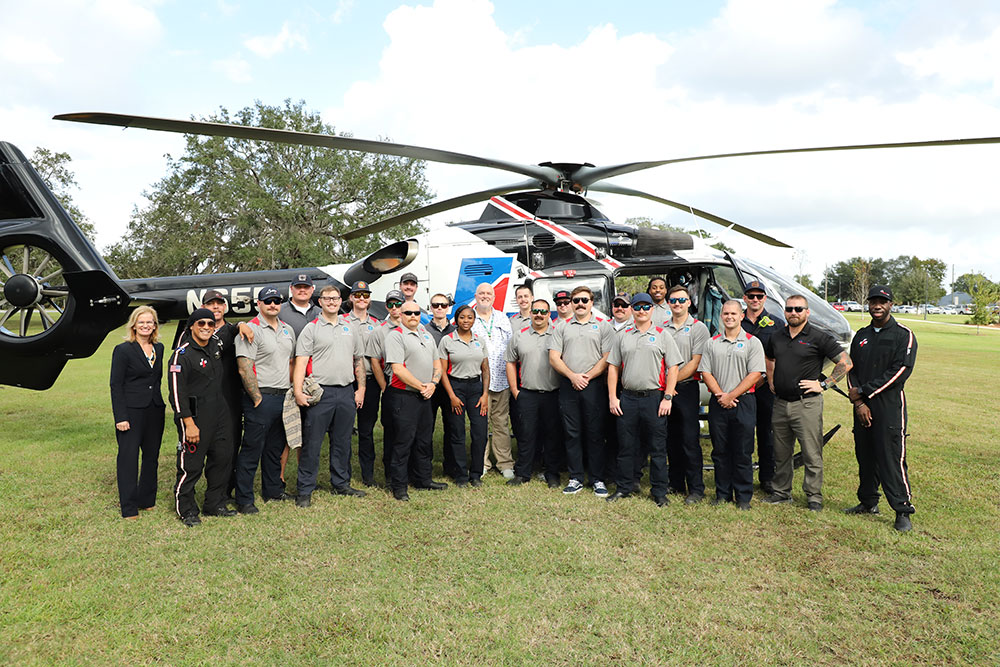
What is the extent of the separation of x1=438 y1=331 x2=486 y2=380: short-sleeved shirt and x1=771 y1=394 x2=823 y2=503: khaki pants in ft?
8.82

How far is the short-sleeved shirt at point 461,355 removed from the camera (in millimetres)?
5739

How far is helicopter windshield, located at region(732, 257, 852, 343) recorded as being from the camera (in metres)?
6.38

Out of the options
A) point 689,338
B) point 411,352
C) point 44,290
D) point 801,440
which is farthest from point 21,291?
point 801,440

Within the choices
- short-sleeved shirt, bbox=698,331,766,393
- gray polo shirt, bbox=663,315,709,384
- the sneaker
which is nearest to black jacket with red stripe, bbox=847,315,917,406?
short-sleeved shirt, bbox=698,331,766,393

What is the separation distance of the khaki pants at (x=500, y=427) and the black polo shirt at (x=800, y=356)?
8.33ft

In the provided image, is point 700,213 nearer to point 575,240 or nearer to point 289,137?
point 575,240

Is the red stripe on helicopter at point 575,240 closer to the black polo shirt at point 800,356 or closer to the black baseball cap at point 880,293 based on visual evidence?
the black polo shirt at point 800,356

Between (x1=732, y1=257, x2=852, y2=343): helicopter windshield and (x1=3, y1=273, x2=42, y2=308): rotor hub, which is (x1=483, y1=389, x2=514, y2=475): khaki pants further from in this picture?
(x1=3, y1=273, x2=42, y2=308): rotor hub

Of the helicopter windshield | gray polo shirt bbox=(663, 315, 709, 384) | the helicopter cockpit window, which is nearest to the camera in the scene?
gray polo shirt bbox=(663, 315, 709, 384)

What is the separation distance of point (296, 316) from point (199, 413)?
1.30 meters

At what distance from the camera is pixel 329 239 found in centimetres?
2895

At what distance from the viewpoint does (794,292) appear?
679 centimetres

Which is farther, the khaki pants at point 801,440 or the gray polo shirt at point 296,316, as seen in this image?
the gray polo shirt at point 296,316

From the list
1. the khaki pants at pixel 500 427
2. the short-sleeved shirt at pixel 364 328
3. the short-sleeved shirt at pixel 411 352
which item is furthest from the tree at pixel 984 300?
the short-sleeved shirt at pixel 364 328
